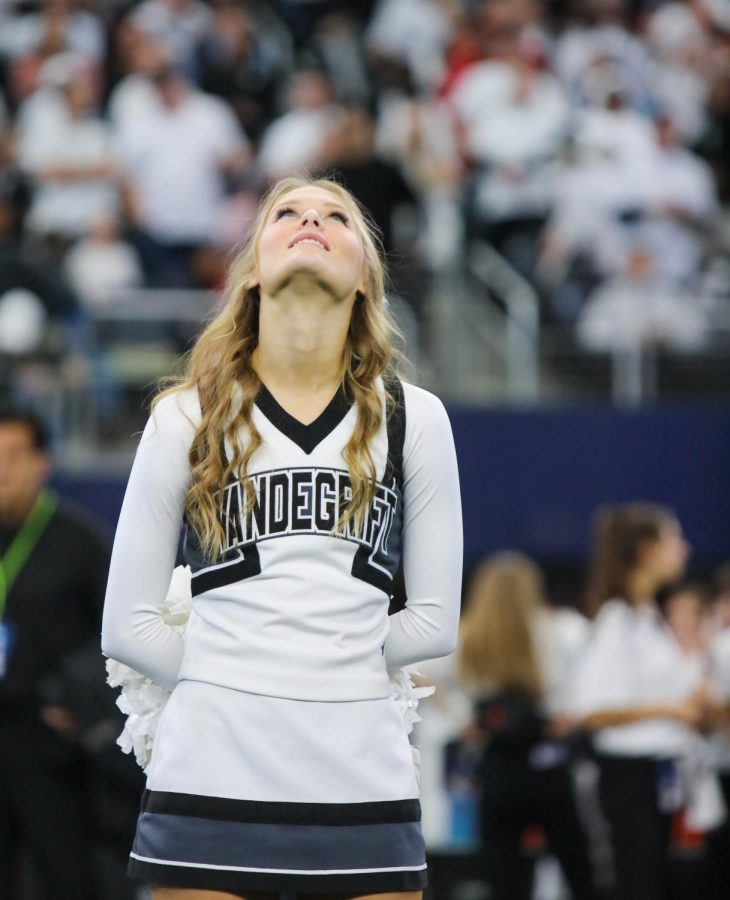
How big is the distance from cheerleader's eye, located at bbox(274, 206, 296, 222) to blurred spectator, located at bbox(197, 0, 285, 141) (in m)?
9.71

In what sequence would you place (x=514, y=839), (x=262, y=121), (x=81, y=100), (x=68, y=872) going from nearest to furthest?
(x=68, y=872), (x=514, y=839), (x=81, y=100), (x=262, y=121)

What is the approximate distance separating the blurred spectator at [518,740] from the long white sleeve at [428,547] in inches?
160

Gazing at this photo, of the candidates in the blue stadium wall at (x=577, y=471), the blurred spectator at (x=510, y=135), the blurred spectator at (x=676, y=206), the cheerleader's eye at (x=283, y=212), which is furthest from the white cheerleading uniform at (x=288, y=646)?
the blurred spectator at (x=676, y=206)

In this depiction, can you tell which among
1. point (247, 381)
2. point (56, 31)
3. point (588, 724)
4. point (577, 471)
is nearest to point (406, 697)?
point (247, 381)

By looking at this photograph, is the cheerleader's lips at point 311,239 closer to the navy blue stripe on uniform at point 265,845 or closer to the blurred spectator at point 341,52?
the navy blue stripe on uniform at point 265,845

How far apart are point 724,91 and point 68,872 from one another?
350 inches

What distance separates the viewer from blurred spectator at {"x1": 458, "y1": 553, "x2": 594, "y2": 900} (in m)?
7.36

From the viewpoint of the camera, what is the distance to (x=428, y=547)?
3.36m

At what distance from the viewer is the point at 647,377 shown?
1098 cm

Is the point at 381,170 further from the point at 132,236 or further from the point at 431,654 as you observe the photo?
the point at 431,654

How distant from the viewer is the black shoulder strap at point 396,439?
3.33 m

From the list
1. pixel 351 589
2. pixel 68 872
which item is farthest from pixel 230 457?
pixel 68 872

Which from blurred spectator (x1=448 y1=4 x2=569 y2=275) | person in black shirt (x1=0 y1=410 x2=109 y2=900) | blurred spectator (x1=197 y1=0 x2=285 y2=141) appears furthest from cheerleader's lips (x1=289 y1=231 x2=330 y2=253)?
blurred spectator (x1=197 y1=0 x2=285 y2=141)

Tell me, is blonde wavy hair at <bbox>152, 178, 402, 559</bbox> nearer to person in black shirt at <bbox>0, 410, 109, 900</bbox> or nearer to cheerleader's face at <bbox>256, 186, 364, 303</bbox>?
cheerleader's face at <bbox>256, 186, 364, 303</bbox>
